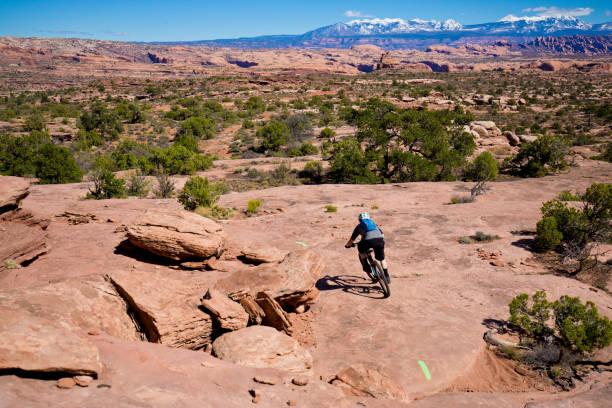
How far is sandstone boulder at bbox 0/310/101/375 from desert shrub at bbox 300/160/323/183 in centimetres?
1944

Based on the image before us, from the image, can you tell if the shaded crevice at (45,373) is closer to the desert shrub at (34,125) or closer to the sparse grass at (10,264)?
the sparse grass at (10,264)

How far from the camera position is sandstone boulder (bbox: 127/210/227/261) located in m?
7.10

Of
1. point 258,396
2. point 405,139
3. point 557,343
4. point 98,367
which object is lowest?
point 557,343

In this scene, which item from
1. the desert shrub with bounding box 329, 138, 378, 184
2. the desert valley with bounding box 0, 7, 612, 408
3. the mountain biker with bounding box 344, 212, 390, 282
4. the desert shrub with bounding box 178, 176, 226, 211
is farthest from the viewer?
the desert shrub with bounding box 329, 138, 378, 184

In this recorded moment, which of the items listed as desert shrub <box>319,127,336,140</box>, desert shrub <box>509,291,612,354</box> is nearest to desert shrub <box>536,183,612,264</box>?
desert shrub <box>509,291,612,354</box>

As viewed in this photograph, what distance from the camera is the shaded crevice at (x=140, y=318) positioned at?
461cm

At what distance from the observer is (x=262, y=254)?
813 centimetres

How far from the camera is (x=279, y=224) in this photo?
11461 mm

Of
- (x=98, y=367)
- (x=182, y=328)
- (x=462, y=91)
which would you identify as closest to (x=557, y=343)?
(x=182, y=328)

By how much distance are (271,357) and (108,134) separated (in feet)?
120

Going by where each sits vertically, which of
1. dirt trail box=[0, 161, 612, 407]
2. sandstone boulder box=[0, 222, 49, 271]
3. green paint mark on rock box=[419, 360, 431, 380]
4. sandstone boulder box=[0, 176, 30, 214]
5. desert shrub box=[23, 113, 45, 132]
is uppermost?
desert shrub box=[23, 113, 45, 132]

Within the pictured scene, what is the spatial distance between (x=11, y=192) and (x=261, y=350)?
6822 mm

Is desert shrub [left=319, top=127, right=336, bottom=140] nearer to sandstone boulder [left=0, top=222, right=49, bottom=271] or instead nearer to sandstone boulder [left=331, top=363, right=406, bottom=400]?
sandstone boulder [left=0, top=222, right=49, bottom=271]

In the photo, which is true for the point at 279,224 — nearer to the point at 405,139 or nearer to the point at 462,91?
the point at 405,139
